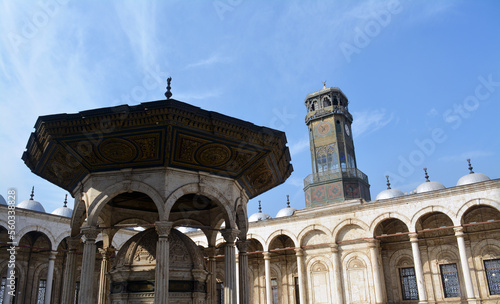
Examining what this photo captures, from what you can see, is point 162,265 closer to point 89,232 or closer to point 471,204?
point 89,232

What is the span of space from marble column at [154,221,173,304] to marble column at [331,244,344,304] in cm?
1554

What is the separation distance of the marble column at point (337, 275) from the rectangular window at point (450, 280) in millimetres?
5024

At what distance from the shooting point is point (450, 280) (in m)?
20.4

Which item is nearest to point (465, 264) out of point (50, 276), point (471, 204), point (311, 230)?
point (471, 204)

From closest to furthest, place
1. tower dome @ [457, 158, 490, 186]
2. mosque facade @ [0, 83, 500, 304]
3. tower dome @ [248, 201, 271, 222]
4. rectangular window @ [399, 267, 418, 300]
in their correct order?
mosque facade @ [0, 83, 500, 304] → rectangular window @ [399, 267, 418, 300] → tower dome @ [457, 158, 490, 186] → tower dome @ [248, 201, 271, 222]

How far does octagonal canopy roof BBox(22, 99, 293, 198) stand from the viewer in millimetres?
7629

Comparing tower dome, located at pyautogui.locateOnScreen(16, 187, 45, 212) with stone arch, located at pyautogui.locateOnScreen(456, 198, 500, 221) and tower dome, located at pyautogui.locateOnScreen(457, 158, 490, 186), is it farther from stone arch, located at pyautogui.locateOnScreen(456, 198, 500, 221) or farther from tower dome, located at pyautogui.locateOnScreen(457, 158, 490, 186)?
tower dome, located at pyautogui.locateOnScreen(457, 158, 490, 186)

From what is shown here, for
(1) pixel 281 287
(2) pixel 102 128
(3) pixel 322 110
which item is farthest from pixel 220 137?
(3) pixel 322 110

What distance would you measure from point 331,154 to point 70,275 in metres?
22.0

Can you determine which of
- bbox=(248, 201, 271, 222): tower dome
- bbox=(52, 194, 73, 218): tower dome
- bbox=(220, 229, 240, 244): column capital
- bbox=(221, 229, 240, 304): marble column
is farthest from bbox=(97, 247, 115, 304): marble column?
bbox=(248, 201, 271, 222): tower dome

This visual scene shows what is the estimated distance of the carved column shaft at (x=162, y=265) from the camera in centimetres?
748

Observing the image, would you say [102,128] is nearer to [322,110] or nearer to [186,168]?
[186,168]

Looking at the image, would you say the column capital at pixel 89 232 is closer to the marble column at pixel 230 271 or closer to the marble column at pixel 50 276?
the marble column at pixel 230 271

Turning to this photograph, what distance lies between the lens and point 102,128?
7.78 meters
